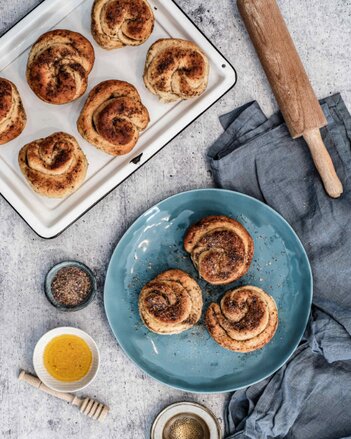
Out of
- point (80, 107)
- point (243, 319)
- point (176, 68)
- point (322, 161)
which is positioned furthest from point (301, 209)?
point (80, 107)

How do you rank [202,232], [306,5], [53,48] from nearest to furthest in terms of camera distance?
[53,48] → [202,232] → [306,5]

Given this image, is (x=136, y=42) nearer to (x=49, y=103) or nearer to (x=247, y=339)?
(x=49, y=103)

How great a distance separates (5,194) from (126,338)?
134cm

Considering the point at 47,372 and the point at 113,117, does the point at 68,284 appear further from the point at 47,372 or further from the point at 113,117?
the point at 113,117

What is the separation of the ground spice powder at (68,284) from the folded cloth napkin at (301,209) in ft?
3.98

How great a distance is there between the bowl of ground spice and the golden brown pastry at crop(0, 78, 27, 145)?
3.23 ft

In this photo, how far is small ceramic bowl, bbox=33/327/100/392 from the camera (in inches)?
156

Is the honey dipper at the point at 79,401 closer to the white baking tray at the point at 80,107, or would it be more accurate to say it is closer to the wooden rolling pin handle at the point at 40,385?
the wooden rolling pin handle at the point at 40,385

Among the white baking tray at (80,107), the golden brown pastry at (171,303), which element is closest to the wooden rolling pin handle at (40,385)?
the golden brown pastry at (171,303)

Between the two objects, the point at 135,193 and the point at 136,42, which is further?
the point at 135,193

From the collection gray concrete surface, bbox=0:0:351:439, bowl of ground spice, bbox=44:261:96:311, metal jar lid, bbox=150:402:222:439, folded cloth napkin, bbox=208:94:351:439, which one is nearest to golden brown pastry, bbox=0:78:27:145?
gray concrete surface, bbox=0:0:351:439

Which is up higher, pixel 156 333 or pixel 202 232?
pixel 202 232

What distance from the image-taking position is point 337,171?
4.06 metres

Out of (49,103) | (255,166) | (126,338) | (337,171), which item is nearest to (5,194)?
(49,103)
